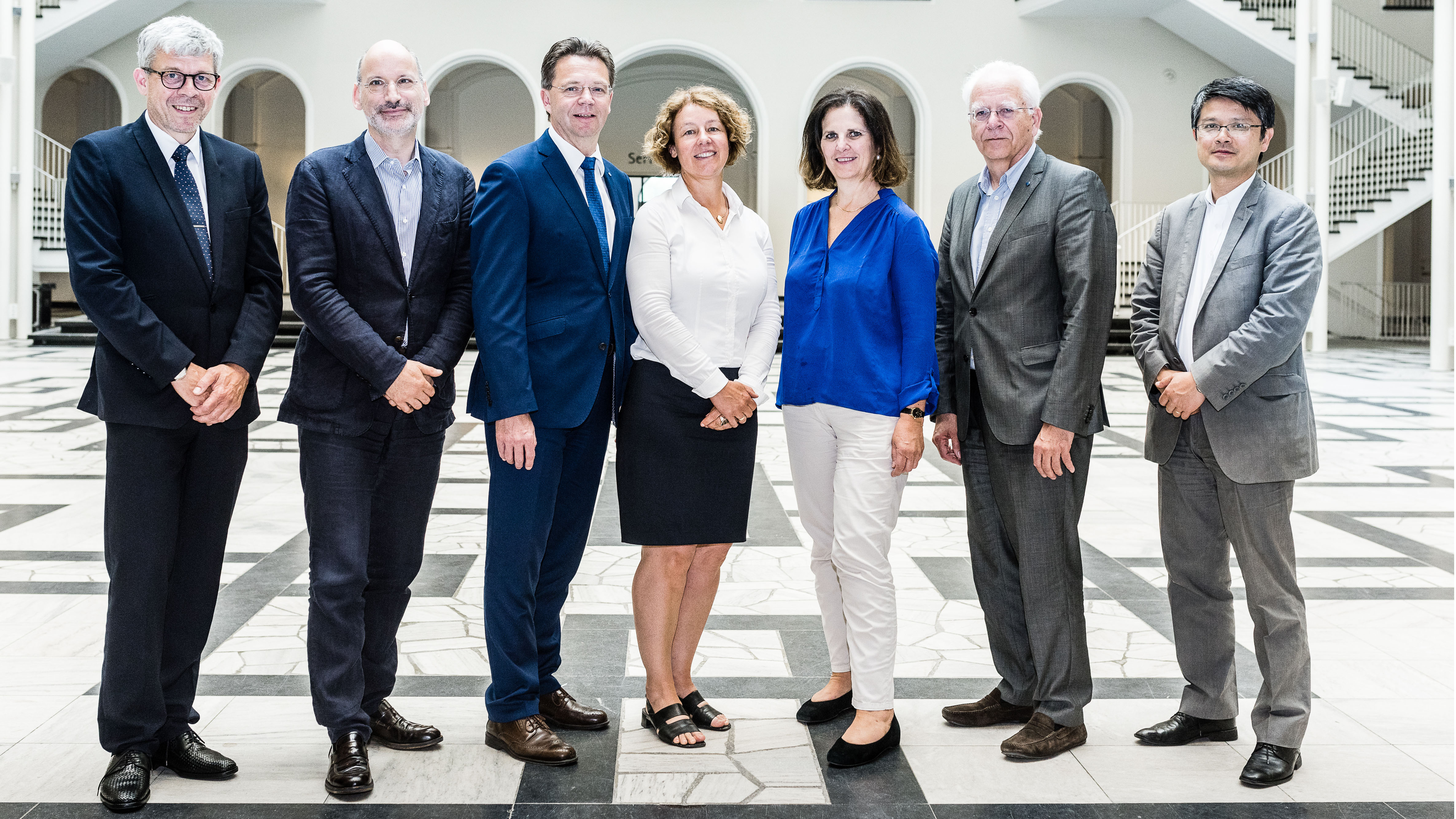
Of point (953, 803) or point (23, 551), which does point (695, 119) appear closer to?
point (953, 803)

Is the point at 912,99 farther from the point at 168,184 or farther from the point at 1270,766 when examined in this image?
the point at 168,184

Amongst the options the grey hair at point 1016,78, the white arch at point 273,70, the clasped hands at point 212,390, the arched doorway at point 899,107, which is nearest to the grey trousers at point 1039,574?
the grey hair at point 1016,78

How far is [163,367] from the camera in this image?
8.11 ft

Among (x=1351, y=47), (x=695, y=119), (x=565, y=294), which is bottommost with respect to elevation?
(x=565, y=294)

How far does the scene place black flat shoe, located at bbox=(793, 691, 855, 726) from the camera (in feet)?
9.90

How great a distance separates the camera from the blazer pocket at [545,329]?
9.10ft

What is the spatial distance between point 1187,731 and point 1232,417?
2.63 ft

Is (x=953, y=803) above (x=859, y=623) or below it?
below

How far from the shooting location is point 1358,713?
3088 millimetres

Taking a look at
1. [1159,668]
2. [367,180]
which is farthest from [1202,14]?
[367,180]

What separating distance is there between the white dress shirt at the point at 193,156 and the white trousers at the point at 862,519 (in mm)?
1492

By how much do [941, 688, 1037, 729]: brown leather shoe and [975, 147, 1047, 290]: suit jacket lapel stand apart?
3.60ft

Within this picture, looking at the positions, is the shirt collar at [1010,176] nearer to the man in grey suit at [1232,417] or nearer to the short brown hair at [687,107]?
the man in grey suit at [1232,417]

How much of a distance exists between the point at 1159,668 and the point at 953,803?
1.22m
